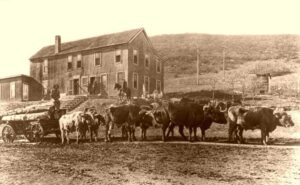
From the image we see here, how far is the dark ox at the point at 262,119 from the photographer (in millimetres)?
7891

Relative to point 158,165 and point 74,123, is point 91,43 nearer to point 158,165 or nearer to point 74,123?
point 74,123

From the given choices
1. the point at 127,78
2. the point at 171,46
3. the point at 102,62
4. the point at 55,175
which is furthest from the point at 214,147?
the point at 171,46

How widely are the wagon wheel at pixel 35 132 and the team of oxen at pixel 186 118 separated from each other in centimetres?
50

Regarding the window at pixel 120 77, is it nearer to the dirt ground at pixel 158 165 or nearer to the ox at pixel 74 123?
the ox at pixel 74 123

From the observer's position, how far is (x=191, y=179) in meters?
5.17

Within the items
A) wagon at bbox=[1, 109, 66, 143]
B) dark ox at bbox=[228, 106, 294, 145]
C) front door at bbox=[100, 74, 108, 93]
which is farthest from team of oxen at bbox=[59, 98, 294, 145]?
front door at bbox=[100, 74, 108, 93]

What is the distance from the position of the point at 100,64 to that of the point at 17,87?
497cm

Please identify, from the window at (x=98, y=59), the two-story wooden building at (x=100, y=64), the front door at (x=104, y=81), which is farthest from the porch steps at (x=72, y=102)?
the window at (x=98, y=59)

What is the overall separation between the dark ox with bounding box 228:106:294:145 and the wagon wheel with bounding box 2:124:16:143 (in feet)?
17.7

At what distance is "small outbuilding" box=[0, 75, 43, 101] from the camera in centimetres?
1969

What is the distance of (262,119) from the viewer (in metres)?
7.91

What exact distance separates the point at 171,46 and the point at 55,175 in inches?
699

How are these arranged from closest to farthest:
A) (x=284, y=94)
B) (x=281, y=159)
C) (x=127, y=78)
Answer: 1. (x=281, y=159)
2. (x=284, y=94)
3. (x=127, y=78)

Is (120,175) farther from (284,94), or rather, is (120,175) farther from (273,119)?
(284,94)
